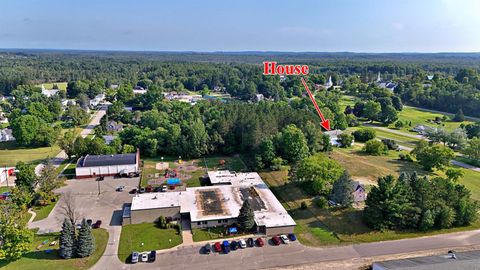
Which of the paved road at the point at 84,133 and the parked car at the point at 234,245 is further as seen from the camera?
the paved road at the point at 84,133

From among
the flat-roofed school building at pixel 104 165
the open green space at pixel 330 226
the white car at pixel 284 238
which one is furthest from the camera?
the flat-roofed school building at pixel 104 165

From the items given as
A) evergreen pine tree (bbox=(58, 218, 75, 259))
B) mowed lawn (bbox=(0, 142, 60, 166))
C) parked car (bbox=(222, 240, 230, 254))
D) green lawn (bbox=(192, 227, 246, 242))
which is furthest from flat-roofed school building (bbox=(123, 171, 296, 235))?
mowed lawn (bbox=(0, 142, 60, 166))

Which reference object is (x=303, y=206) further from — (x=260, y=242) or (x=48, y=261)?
(x=48, y=261)

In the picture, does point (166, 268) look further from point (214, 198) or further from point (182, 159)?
point (182, 159)

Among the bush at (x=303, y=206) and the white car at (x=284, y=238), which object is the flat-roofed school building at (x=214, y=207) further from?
the bush at (x=303, y=206)

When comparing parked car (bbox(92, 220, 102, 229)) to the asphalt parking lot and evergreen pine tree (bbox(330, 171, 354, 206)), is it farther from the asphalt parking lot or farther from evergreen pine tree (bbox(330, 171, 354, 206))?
evergreen pine tree (bbox(330, 171, 354, 206))

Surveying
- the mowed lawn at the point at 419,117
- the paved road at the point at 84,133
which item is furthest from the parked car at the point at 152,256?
the mowed lawn at the point at 419,117
